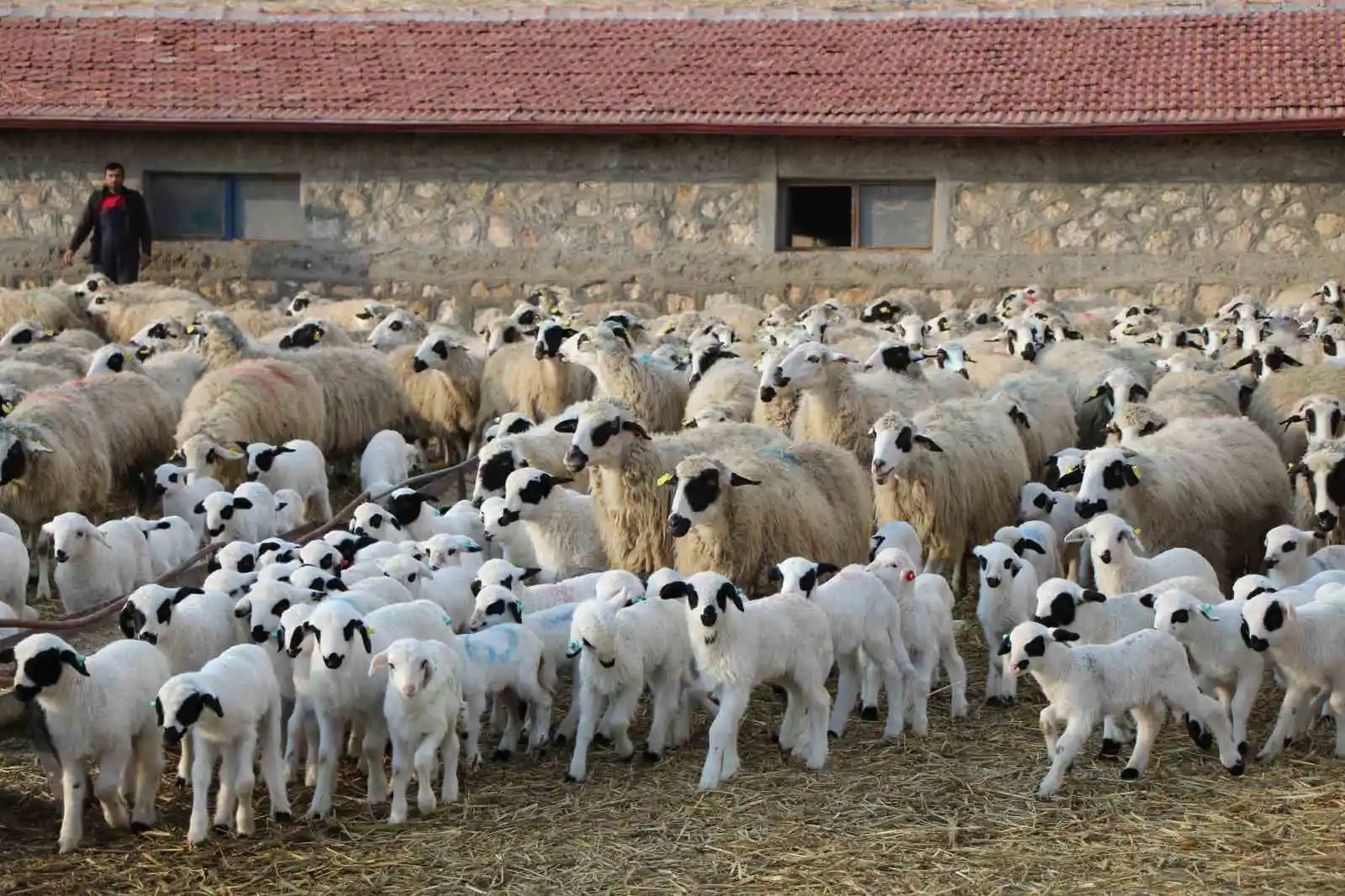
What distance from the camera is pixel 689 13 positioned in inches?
907

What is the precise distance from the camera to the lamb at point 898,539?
9773 millimetres

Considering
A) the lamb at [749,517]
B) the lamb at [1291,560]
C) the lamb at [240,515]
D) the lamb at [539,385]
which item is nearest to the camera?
the lamb at [1291,560]

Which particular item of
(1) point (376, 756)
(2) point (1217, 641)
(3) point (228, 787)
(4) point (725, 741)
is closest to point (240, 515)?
(1) point (376, 756)

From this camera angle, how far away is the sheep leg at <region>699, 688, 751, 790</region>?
7.62m

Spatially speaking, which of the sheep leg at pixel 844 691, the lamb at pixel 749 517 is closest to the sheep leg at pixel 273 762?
the sheep leg at pixel 844 691

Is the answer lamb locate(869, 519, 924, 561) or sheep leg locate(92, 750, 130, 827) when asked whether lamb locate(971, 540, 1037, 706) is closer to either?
lamb locate(869, 519, 924, 561)

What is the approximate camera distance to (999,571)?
8.92m

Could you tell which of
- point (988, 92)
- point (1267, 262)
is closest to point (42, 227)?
point (988, 92)

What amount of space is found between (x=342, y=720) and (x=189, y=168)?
15751mm

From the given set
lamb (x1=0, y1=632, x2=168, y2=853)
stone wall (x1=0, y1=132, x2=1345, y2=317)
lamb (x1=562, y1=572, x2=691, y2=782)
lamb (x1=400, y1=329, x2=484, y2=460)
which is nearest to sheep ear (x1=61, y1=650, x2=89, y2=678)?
lamb (x1=0, y1=632, x2=168, y2=853)

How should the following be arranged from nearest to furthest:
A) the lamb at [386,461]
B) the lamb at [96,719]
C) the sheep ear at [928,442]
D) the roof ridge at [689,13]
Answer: the lamb at [96,719], the sheep ear at [928,442], the lamb at [386,461], the roof ridge at [689,13]

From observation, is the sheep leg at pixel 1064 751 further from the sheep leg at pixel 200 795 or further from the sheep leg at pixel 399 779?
the sheep leg at pixel 200 795

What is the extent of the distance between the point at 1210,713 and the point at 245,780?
387 centimetres

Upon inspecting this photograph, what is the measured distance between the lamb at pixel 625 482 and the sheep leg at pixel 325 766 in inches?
117
